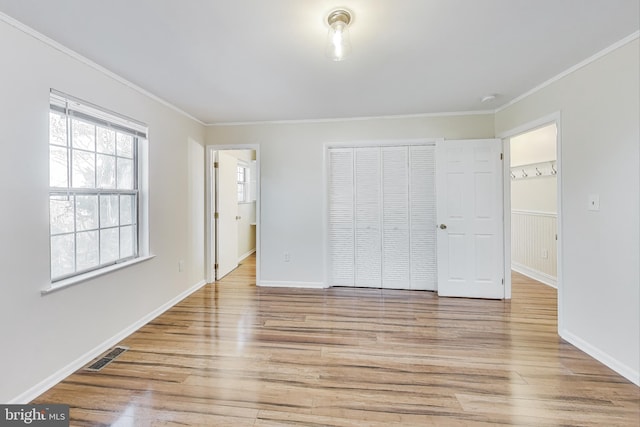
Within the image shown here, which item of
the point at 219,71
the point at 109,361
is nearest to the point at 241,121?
the point at 219,71

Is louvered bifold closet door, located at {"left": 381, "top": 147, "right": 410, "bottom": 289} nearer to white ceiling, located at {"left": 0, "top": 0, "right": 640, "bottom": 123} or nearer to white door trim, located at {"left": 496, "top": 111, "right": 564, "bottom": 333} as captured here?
white ceiling, located at {"left": 0, "top": 0, "right": 640, "bottom": 123}

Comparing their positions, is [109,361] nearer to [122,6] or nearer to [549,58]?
[122,6]

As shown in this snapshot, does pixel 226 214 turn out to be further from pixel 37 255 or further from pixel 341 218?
pixel 37 255

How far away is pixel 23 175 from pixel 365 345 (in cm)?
268

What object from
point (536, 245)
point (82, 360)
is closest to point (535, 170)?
point (536, 245)

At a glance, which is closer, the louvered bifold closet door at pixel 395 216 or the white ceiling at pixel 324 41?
the white ceiling at pixel 324 41

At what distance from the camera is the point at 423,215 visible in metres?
3.88

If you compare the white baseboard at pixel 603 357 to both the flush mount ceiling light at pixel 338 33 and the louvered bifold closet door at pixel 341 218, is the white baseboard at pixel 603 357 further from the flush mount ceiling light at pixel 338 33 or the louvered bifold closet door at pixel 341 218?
the flush mount ceiling light at pixel 338 33

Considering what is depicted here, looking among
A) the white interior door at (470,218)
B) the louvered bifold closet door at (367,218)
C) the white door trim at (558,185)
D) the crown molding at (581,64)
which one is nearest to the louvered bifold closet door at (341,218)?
the louvered bifold closet door at (367,218)

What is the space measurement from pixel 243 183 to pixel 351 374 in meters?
4.95

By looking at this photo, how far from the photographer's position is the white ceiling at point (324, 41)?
64.8 inches

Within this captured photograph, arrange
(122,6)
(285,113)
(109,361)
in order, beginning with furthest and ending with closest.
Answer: (285,113)
(109,361)
(122,6)

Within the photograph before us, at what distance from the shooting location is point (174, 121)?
339 centimetres

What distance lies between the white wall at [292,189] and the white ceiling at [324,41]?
92 cm
